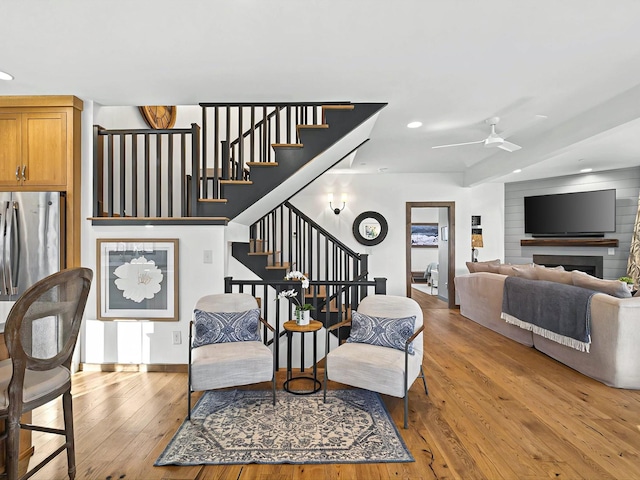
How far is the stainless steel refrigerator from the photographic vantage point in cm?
336

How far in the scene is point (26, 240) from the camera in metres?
3.41

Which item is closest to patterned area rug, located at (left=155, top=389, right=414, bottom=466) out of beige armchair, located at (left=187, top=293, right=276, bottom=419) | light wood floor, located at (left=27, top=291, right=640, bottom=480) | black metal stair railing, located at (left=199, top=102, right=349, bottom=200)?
light wood floor, located at (left=27, top=291, right=640, bottom=480)

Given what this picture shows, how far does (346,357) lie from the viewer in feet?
9.35

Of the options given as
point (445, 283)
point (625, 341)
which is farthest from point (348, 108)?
point (445, 283)

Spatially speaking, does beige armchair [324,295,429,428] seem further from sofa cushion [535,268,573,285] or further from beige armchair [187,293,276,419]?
sofa cushion [535,268,573,285]

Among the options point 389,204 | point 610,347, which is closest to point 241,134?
point 389,204

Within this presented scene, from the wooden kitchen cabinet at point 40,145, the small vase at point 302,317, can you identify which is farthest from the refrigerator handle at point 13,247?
the small vase at point 302,317

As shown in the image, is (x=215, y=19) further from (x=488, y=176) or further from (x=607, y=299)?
(x=488, y=176)

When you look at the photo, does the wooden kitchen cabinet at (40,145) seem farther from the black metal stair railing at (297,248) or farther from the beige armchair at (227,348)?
the black metal stair railing at (297,248)

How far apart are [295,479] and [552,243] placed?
707 cm

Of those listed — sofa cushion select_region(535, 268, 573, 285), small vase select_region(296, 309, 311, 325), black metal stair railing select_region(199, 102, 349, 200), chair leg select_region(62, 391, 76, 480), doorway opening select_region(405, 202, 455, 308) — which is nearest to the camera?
chair leg select_region(62, 391, 76, 480)

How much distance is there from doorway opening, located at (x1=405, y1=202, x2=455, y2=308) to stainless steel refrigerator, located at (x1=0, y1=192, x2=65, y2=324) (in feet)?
18.3

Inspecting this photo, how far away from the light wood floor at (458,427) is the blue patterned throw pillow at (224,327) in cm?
55

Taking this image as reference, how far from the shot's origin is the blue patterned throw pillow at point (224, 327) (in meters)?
3.13
